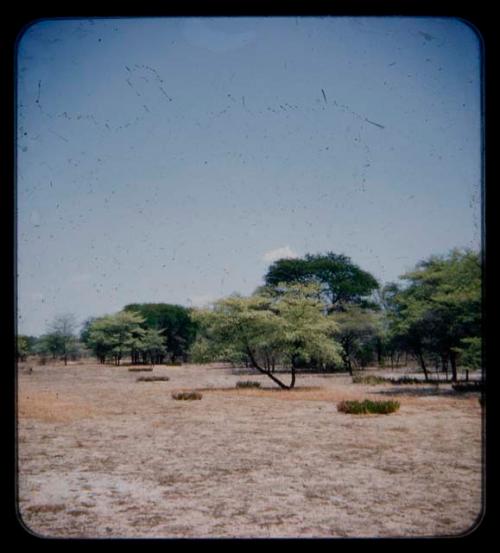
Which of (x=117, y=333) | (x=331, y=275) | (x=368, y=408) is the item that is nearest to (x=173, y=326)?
(x=117, y=333)

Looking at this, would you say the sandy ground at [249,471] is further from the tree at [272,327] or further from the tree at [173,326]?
the tree at [173,326]

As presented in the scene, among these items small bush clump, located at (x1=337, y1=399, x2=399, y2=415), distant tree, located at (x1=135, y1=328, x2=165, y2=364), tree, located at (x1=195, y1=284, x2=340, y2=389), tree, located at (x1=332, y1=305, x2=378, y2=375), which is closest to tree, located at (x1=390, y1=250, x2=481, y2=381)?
tree, located at (x1=195, y1=284, x2=340, y2=389)

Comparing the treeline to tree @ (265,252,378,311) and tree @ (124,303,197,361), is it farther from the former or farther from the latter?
tree @ (124,303,197,361)

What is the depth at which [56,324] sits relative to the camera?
36.9 m

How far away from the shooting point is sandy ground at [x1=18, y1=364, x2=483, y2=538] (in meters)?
3.82

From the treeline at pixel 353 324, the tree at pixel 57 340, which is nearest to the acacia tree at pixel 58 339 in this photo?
the tree at pixel 57 340

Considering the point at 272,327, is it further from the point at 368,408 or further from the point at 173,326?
the point at 173,326

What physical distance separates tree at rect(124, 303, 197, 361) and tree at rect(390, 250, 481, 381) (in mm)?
25320

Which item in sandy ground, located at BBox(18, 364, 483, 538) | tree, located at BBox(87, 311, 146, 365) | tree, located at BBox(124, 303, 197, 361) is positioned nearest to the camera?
sandy ground, located at BBox(18, 364, 483, 538)

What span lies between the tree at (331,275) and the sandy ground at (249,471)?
79.2ft

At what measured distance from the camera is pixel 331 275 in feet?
119

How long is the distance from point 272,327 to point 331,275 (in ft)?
72.2
